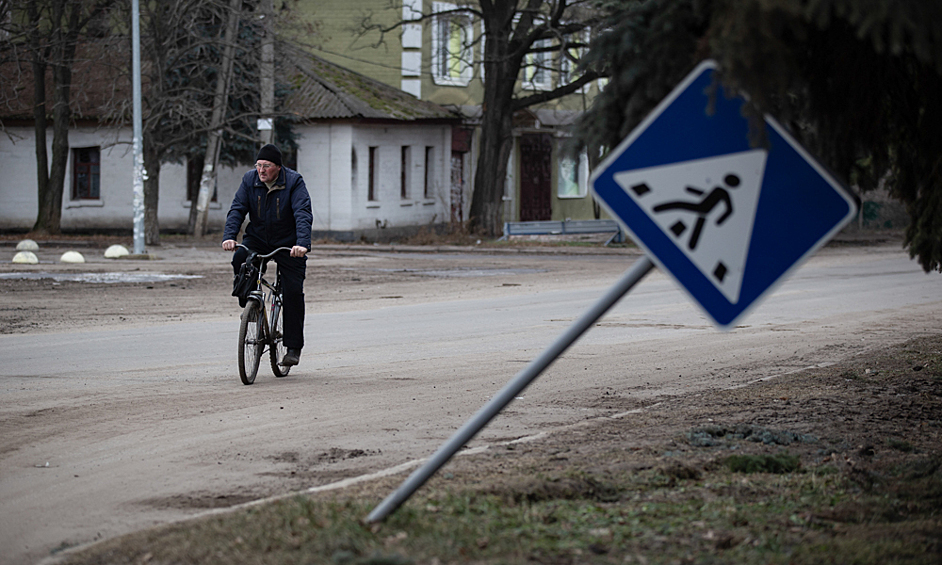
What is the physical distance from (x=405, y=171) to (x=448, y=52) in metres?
4.68

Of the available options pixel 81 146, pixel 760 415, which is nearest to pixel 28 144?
pixel 81 146

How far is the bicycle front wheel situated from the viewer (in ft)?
29.7

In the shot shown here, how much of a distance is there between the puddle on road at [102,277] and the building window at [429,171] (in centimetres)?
2074

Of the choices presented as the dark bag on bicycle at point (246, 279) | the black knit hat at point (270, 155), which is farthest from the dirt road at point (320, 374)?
the black knit hat at point (270, 155)

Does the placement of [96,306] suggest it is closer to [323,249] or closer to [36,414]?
[36,414]

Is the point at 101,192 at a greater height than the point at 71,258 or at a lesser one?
greater

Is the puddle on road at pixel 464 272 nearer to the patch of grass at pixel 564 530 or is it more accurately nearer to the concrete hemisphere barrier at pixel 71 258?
the concrete hemisphere barrier at pixel 71 258

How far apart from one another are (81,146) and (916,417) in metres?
34.2

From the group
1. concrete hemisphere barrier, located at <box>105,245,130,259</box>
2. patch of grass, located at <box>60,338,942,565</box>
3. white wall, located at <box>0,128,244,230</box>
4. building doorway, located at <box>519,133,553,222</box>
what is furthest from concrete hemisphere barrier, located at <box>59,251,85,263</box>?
building doorway, located at <box>519,133,553,222</box>

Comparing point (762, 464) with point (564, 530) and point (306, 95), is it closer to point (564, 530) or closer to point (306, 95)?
point (564, 530)

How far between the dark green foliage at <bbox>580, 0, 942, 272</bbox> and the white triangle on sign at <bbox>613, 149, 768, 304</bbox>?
0.14 meters

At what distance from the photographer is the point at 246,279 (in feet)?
30.6

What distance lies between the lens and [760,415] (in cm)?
748

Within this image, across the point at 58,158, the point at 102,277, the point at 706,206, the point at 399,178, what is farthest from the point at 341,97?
the point at 706,206
